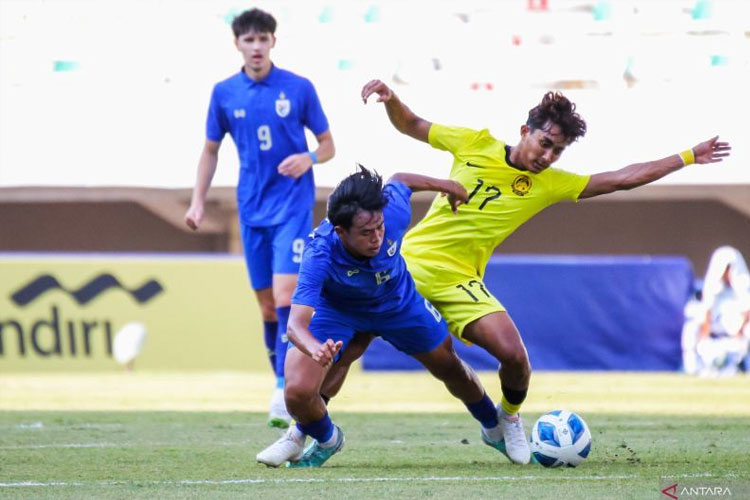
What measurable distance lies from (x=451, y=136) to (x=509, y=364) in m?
1.24

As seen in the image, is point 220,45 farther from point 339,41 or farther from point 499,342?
point 499,342

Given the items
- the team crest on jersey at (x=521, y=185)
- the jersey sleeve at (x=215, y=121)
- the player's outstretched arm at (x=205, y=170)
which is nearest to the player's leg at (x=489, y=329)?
the team crest on jersey at (x=521, y=185)

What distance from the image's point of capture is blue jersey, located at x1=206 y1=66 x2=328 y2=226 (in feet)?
27.9

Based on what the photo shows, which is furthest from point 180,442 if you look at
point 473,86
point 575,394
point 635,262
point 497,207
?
point 473,86

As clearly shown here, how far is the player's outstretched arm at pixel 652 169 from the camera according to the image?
6824 millimetres

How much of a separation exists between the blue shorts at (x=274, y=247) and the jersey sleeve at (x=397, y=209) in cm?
192

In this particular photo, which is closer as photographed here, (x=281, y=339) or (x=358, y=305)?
(x=358, y=305)

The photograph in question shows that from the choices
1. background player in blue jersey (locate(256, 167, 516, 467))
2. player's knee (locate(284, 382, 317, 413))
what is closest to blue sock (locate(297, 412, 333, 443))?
background player in blue jersey (locate(256, 167, 516, 467))

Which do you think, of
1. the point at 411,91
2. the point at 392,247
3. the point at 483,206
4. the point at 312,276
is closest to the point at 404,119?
the point at 483,206

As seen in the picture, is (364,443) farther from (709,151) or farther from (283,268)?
(709,151)

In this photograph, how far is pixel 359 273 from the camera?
6.27 metres

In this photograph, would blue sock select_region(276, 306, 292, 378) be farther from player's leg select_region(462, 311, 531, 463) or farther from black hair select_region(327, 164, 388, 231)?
black hair select_region(327, 164, 388, 231)

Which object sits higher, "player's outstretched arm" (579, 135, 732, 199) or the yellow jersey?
"player's outstretched arm" (579, 135, 732, 199)

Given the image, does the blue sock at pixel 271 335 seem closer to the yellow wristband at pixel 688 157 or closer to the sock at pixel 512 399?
the sock at pixel 512 399
